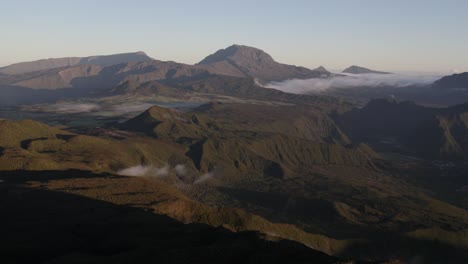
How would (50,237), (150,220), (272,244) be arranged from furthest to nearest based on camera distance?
(150,220) < (50,237) < (272,244)

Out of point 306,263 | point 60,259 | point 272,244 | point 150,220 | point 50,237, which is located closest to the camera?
point 306,263

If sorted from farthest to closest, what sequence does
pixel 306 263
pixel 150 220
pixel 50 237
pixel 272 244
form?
1. pixel 150 220
2. pixel 50 237
3. pixel 272 244
4. pixel 306 263

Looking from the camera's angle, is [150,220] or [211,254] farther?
[150,220]

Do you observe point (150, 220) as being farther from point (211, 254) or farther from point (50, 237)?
point (211, 254)

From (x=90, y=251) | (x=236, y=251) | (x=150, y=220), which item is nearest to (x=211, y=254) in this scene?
(x=236, y=251)

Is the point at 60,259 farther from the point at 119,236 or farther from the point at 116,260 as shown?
the point at 119,236

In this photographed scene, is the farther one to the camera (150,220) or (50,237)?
(150,220)

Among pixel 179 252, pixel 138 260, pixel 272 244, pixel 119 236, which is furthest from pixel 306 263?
pixel 119 236

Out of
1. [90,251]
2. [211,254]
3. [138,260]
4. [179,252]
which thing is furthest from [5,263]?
[211,254]
